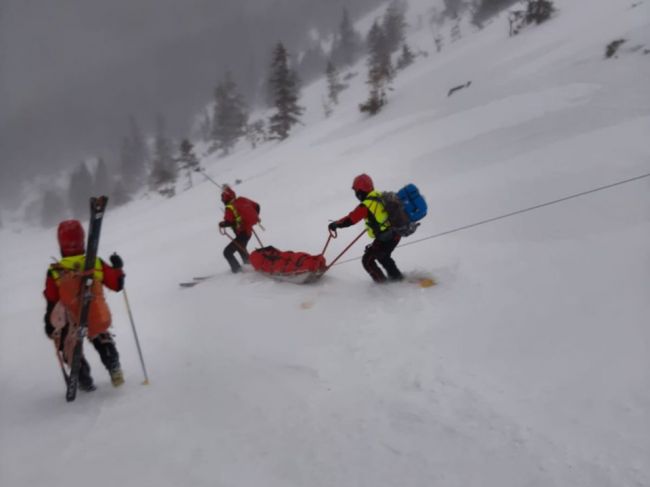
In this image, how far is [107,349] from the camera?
4.20 m

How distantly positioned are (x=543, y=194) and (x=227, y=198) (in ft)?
19.1

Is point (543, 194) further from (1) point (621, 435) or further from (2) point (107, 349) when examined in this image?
(2) point (107, 349)

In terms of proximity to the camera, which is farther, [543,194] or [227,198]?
Result: [227,198]

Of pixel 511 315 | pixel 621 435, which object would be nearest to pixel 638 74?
pixel 511 315

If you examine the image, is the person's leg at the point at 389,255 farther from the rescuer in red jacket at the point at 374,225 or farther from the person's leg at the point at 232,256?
the person's leg at the point at 232,256

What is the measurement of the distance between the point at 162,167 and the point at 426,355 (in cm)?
3727

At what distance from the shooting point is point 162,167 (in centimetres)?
3638

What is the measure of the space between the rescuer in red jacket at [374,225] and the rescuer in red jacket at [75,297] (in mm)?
2863

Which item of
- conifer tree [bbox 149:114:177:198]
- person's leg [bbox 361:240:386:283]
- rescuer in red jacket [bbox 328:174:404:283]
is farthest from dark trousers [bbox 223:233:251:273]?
conifer tree [bbox 149:114:177:198]

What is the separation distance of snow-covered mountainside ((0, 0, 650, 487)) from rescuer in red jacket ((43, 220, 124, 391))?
1.21 feet

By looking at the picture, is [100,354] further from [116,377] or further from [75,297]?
[75,297]

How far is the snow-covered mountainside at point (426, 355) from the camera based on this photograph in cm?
268

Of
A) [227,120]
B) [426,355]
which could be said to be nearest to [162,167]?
[227,120]

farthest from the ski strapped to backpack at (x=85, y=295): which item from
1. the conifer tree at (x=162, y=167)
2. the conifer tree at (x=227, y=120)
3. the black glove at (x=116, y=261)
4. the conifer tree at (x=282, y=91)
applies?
the conifer tree at (x=227, y=120)
